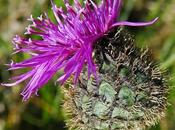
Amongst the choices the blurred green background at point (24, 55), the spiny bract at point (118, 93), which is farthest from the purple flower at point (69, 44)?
the blurred green background at point (24, 55)

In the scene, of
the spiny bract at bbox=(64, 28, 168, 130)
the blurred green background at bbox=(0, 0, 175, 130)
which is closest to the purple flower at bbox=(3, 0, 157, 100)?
the spiny bract at bbox=(64, 28, 168, 130)

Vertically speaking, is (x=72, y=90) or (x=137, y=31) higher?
(x=137, y=31)

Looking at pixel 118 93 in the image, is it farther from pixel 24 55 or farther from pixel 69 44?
pixel 24 55

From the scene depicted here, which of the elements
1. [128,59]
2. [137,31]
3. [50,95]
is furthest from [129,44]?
[137,31]

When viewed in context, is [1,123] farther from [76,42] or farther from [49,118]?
[76,42]

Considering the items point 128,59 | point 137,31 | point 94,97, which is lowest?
point 94,97
